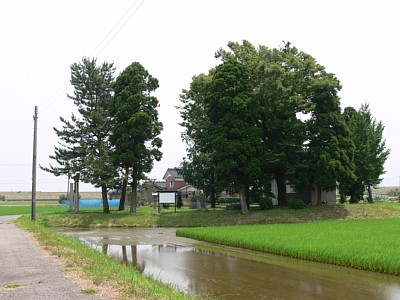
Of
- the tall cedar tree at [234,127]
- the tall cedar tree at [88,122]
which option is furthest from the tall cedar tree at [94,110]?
the tall cedar tree at [234,127]

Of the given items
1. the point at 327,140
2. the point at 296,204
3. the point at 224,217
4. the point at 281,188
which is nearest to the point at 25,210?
the point at 224,217

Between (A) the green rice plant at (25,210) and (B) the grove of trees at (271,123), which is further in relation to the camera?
(A) the green rice plant at (25,210)

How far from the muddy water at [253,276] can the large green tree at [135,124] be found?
58.6ft

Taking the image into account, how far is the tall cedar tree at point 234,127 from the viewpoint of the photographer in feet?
95.9

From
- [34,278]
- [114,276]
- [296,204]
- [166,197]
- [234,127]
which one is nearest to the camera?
[114,276]

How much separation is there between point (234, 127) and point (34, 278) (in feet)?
73.3

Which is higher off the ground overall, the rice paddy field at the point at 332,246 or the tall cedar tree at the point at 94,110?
the tall cedar tree at the point at 94,110

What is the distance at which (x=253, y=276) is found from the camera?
10781mm

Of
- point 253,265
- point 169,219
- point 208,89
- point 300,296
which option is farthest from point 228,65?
point 300,296

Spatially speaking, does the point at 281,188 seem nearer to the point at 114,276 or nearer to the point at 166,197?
the point at 166,197

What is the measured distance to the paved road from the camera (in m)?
7.20

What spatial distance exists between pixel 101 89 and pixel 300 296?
34042mm

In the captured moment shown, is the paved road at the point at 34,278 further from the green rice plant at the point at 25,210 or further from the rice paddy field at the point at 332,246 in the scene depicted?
the green rice plant at the point at 25,210

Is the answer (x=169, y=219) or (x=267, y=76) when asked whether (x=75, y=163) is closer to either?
(x=169, y=219)
